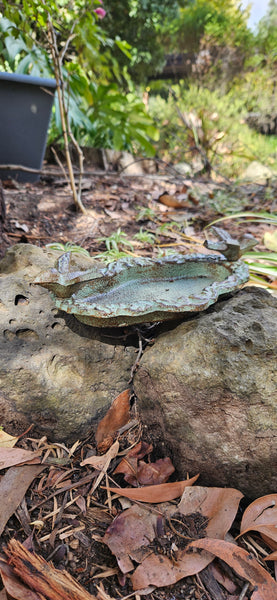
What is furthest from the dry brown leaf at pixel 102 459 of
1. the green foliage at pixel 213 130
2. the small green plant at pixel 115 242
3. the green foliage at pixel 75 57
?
the green foliage at pixel 213 130

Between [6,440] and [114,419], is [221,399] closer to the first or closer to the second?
[114,419]

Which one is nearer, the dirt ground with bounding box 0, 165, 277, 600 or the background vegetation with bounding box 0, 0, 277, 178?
the dirt ground with bounding box 0, 165, 277, 600

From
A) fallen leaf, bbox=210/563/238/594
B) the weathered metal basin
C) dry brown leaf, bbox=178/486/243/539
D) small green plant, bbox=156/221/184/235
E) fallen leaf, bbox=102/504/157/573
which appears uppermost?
small green plant, bbox=156/221/184/235

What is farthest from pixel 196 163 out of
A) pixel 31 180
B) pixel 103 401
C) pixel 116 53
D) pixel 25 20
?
pixel 103 401

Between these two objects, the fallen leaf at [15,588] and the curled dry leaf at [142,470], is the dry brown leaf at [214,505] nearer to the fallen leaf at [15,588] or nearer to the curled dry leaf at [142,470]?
the curled dry leaf at [142,470]

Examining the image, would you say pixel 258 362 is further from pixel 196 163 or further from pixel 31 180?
pixel 196 163

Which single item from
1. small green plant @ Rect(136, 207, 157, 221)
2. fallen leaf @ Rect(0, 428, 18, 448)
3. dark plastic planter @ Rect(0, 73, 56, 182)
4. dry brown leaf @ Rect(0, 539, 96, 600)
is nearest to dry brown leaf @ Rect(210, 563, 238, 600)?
dry brown leaf @ Rect(0, 539, 96, 600)

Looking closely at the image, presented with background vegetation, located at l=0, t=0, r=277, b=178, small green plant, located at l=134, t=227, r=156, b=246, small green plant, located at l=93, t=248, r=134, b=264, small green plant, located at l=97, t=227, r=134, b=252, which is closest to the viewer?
small green plant, located at l=93, t=248, r=134, b=264

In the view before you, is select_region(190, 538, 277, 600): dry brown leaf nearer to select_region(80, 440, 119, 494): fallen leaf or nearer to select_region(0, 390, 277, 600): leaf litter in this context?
select_region(0, 390, 277, 600): leaf litter

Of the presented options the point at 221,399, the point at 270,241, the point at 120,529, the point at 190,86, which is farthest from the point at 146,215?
the point at 190,86
